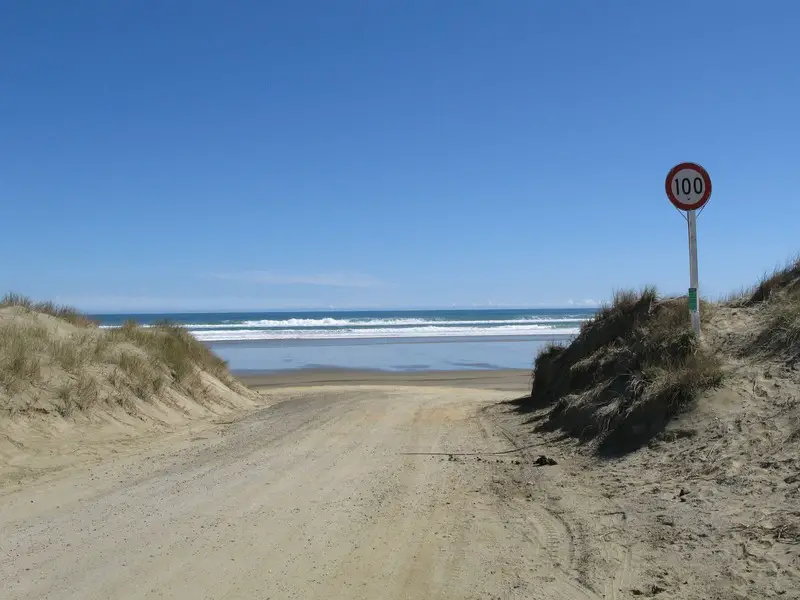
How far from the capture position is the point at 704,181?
9625 millimetres

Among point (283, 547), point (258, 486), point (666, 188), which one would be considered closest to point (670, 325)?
point (666, 188)

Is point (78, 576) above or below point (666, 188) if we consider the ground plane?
below

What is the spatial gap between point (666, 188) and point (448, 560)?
22.0 feet

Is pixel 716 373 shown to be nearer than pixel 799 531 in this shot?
No

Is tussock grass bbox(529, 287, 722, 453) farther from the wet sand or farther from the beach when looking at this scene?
the wet sand

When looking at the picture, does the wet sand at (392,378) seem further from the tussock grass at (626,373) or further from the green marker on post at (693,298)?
the green marker on post at (693,298)

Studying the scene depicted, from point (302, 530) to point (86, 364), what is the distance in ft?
27.4

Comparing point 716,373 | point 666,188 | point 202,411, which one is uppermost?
point 666,188

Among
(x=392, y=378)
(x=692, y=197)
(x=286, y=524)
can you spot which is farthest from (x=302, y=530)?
(x=392, y=378)

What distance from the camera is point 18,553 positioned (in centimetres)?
555

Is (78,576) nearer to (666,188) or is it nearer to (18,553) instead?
(18,553)

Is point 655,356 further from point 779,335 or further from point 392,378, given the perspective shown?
point 392,378

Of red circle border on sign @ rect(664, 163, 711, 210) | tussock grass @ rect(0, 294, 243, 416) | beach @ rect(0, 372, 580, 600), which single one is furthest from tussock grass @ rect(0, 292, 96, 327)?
red circle border on sign @ rect(664, 163, 711, 210)

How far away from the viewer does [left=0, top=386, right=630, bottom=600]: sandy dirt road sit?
4.86 meters
